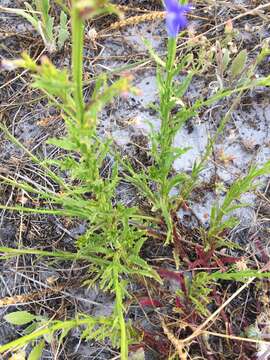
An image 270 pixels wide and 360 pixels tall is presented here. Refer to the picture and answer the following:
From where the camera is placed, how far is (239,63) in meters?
1.71

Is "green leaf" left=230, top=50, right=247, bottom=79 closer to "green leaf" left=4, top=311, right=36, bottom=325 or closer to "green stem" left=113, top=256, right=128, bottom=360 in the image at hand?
"green stem" left=113, top=256, right=128, bottom=360

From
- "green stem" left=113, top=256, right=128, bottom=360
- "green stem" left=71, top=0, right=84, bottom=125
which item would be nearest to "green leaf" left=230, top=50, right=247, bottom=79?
"green stem" left=113, top=256, right=128, bottom=360

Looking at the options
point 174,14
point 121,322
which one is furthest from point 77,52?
point 121,322

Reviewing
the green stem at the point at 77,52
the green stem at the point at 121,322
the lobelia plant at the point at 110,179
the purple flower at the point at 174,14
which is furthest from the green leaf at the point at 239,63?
the green stem at the point at 77,52

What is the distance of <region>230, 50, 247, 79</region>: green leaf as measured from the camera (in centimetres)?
170

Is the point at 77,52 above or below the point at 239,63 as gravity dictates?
above

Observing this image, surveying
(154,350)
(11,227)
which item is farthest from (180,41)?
(154,350)

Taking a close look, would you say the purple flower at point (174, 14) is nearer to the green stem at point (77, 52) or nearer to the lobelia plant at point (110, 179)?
the lobelia plant at point (110, 179)

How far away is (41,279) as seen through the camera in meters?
1.68

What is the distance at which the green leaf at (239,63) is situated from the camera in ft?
5.58

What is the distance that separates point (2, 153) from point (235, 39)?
39.9 inches

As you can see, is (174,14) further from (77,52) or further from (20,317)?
(20,317)

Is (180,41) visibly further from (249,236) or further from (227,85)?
(249,236)

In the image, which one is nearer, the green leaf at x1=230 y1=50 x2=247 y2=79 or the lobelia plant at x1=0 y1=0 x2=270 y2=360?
the lobelia plant at x1=0 y1=0 x2=270 y2=360
